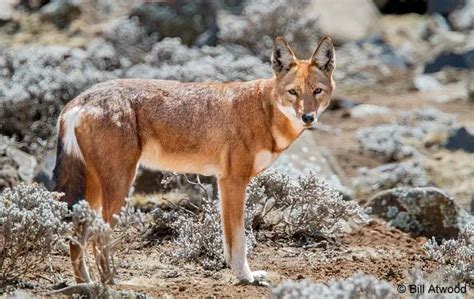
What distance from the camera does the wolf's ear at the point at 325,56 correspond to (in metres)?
7.93

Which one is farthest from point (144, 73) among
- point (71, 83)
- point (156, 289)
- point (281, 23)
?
point (156, 289)

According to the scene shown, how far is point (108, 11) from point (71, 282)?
49.1 feet

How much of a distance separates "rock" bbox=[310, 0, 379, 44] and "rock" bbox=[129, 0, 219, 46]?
97.8 inches

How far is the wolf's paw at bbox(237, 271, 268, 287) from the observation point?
755cm

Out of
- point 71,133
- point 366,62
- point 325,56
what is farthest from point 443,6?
point 71,133

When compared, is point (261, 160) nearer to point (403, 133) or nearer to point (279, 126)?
point (279, 126)

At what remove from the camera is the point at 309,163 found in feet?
36.4

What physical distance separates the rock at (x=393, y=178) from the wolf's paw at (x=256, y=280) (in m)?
4.52

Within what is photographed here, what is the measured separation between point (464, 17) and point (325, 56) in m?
14.8

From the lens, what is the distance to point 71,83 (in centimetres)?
1272

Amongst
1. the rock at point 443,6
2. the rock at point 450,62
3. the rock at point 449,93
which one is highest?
the rock at point 449,93

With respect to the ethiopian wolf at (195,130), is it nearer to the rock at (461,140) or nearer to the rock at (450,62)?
the rock at (461,140)

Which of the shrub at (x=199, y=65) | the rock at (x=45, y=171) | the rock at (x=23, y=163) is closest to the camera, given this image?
the rock at (x=45, y=171)

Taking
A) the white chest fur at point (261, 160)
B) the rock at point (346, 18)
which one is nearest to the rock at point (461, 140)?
the white chest fur at point (261, 160)
